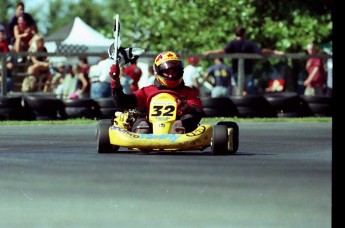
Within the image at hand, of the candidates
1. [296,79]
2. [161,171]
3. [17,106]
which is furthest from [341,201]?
[296,79]

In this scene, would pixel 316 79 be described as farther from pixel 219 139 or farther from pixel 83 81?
pixel 219 139

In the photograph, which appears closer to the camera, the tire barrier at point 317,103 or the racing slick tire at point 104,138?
the racing slick tire at point 104,138

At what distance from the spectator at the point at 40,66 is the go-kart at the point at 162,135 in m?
8.79

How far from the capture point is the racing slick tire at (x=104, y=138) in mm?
11930

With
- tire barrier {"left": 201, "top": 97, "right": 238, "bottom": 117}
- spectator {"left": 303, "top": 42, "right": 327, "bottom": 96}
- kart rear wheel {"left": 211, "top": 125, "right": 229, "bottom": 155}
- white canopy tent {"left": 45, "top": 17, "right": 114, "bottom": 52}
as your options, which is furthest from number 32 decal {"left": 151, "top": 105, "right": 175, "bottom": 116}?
white canopy tent {"left": 45, "top": 17, "right": 114, "bottom": 52}

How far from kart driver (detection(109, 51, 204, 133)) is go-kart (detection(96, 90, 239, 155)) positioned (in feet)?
0.23

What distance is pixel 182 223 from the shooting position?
696cm

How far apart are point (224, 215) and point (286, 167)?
137 inches

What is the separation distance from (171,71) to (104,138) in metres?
0.97

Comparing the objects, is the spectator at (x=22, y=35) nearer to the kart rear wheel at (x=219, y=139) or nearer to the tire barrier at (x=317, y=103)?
the tire barrier at (x=317, y=103)

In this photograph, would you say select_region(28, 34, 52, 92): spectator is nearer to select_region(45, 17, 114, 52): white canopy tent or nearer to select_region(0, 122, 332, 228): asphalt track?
select_region(0, 122, 332, 228): asphalt track

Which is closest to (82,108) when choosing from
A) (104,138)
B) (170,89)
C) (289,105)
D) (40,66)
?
(40,66)

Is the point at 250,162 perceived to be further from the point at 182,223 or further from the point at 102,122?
the point at 182,223

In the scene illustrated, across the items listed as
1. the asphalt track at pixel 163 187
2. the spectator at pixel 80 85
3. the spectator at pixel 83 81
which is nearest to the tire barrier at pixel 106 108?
the spectator at pixel 80 85
